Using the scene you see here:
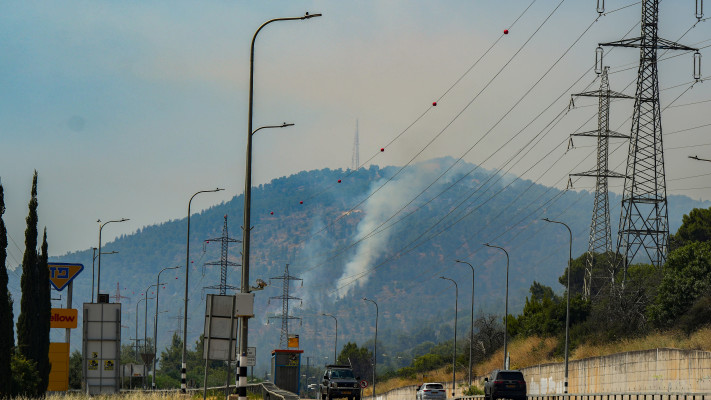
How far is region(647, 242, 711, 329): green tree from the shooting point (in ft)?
221

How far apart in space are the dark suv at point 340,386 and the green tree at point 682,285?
78.8 feet

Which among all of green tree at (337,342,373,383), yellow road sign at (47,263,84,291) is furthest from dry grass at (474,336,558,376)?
green tree at (337,342,373,383)

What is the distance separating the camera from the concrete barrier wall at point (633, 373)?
50.2 metres

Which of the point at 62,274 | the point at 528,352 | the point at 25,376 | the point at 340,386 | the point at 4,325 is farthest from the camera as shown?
the point at 528,352

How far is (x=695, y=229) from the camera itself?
335 ft

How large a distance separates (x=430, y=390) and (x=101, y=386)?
29.7 metres

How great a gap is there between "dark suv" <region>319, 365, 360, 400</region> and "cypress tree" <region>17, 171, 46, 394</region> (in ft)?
49.7

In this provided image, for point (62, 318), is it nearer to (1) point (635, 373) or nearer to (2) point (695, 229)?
(1) point (635, 373)

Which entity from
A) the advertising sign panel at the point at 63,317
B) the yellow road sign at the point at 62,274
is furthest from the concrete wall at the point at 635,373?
the advertising sign panel at the point at 63,317

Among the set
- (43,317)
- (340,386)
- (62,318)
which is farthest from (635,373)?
(62,318)

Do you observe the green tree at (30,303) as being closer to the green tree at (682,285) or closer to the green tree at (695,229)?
the green tree at (682,285)

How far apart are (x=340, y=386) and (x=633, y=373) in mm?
17251

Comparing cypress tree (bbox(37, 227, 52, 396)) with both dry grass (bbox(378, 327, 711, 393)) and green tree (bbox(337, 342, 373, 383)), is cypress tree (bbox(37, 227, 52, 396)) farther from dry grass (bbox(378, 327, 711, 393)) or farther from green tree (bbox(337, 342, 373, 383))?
green tree (bbox(337, 342, 373, 383))

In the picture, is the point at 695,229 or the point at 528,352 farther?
the point at 695,229
